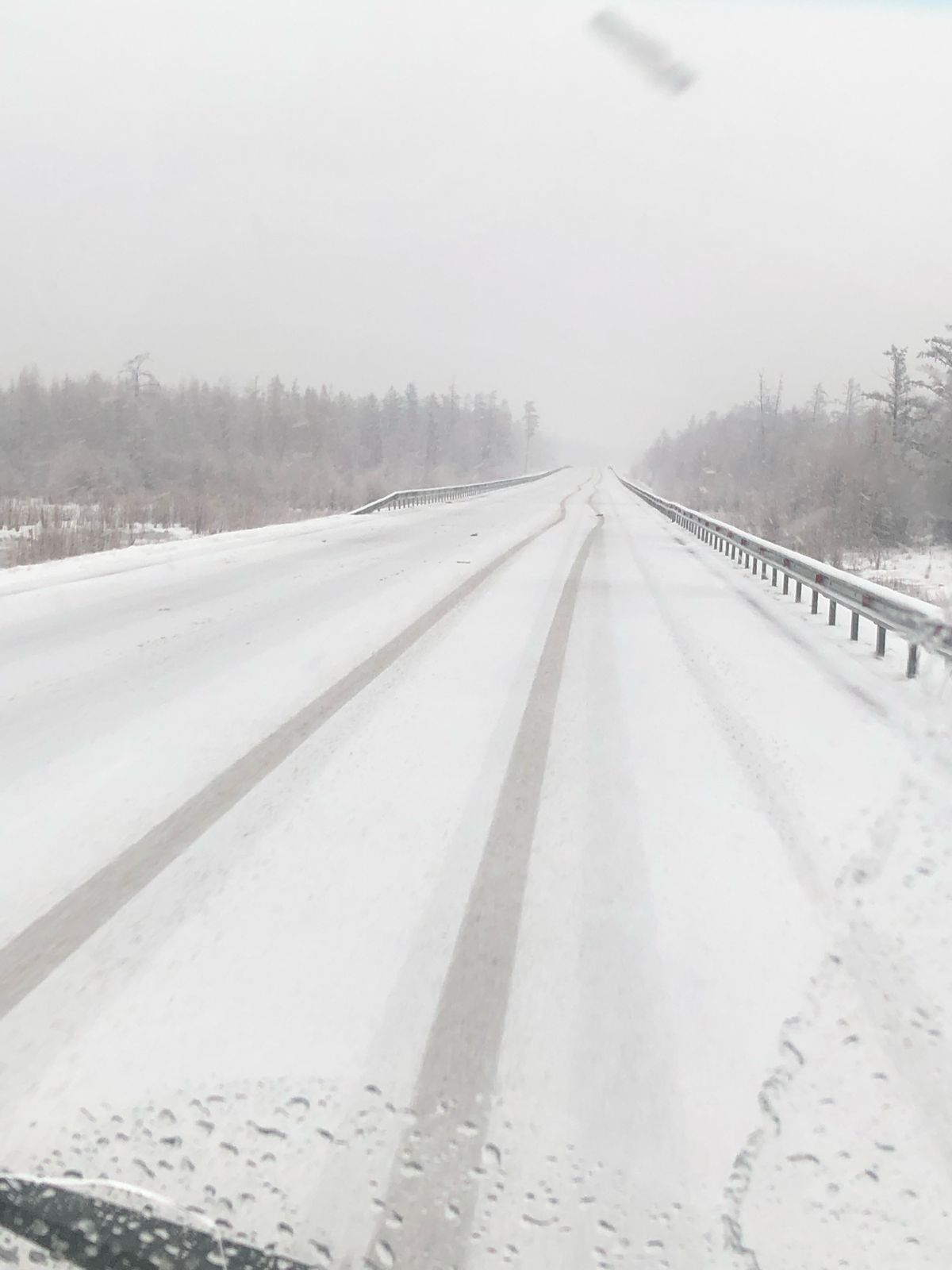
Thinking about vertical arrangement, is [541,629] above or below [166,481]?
below

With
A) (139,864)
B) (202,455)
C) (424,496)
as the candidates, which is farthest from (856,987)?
(202,455)

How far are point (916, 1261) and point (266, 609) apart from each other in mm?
10594

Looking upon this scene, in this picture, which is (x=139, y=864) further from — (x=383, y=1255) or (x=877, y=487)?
(x=877, y=487)

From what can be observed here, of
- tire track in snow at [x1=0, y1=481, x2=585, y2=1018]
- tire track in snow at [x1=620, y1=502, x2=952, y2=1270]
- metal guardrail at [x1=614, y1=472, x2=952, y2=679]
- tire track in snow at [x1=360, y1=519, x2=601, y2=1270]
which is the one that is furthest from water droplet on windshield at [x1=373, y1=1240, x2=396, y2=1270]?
metal guardrail at [x1=614, y1=472, x2=952, y2=679]

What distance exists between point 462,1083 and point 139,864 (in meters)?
2.10

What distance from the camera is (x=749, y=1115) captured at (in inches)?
102

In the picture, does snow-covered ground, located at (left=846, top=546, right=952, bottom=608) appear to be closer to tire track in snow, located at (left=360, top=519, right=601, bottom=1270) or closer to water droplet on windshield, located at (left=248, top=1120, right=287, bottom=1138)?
tire track in snow, located at (left=360, top=519, right=601, bottom=1270)

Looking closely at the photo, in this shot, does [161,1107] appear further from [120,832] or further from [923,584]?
[923,584]

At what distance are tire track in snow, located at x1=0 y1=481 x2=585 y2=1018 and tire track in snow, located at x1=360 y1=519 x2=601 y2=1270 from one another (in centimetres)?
140

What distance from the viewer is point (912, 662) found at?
9031mm

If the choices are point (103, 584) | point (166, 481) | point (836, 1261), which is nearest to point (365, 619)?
point (103, 584)

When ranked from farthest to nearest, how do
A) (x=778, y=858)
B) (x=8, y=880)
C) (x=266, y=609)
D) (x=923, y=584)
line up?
1. (x=923, y=584)
2. (x=266, y=609)
3. (x=778, y=858)
4. (x=8, y=880)

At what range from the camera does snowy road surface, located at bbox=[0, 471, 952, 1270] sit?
229cm

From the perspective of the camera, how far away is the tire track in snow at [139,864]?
331 centimetres
